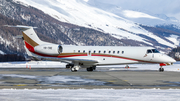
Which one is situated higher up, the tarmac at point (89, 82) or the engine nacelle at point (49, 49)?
the engine nacelle at point (49, 49)

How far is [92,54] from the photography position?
127 ft

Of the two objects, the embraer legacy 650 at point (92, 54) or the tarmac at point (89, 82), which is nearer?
the tarmac at point (89, 82)

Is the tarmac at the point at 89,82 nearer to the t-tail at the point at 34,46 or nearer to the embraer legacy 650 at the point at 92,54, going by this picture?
the embraer legacy 650 at the point at 92,54

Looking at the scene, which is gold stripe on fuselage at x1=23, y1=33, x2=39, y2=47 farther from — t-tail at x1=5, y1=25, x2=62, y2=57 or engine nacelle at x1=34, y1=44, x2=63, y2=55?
engine nacelle at x1=34, y1=44, x2=63, y2=55

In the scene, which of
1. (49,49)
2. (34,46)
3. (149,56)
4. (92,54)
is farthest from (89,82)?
(34,46)

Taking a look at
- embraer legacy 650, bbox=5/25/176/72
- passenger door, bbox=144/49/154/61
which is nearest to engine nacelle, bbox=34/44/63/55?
embraer legacy 650, bbox=5/25/176/72

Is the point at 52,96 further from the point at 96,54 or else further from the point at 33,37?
the point at 33,37

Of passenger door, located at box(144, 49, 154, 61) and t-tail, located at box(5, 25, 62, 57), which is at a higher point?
t-tail, located at box(5, 25, 62, 57)

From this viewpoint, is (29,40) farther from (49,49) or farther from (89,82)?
(89,82)

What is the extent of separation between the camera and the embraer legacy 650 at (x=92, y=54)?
3688 centimetres

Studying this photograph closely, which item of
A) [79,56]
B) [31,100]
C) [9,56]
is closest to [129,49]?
[79,56]

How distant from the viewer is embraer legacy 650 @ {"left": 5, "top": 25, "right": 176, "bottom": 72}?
121 feet

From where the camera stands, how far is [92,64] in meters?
38.0

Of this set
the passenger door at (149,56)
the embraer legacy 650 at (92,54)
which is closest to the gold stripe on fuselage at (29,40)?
the embraer legacy 650 at (92,54)
